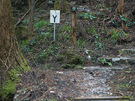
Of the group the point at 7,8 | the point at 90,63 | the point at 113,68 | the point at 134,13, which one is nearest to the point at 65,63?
the point at 90,63

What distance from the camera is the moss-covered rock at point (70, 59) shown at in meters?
7.69

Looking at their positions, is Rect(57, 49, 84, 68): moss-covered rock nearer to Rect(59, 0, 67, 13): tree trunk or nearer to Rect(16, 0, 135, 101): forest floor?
Rect(16, 0, 135, 101): forest floor

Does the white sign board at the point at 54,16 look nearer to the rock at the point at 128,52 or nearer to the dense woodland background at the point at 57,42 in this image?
the dense woodland background at the point at 57,42

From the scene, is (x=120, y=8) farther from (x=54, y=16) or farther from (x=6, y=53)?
(x=6, y=53)

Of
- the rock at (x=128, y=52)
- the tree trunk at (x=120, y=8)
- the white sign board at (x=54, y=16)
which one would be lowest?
the rock at (x=128, y=52)

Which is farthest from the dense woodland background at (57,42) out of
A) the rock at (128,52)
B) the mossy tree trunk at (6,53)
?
the rock at (128,52)

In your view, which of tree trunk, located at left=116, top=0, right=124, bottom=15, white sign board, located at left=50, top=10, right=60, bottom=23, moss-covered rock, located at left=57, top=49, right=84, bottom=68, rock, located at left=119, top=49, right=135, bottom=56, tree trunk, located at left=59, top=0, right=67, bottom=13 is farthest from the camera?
tree trunk, located at left=59, top=0, right=67, bottom=13

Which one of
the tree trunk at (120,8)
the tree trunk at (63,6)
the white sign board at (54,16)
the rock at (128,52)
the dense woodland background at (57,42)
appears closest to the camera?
the dense woodland background at (57,42)

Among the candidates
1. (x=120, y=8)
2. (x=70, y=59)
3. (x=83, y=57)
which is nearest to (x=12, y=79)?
(x=70, y=59)

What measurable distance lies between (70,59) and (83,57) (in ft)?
2.61

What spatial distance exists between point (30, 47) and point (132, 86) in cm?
653

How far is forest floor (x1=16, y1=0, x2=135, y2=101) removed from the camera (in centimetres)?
464

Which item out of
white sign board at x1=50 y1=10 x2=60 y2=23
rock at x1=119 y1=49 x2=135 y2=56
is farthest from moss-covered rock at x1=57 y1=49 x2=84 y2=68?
white sign board at x1=50 y1=10 x2=60 y2=23

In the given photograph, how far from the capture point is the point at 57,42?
9672 mm
